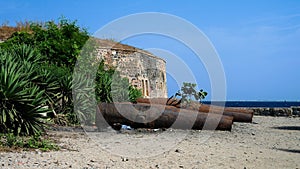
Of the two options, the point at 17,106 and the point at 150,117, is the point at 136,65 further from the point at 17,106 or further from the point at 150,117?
the point at 17,106

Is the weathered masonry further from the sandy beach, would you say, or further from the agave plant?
the agave plant

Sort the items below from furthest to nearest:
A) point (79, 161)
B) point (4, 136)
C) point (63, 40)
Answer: point (63, 40)
point (4, 136)
point (79, 161)

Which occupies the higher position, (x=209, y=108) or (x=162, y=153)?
(x=209, y=108)

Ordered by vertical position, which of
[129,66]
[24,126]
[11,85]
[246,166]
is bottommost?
[246,166]

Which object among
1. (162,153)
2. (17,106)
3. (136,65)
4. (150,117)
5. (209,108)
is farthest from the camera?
(136,65)

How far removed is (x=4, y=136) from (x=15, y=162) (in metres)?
2.45

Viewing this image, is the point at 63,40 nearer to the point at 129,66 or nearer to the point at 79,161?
the point at 129,66

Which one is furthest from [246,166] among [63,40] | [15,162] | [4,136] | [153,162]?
[63,40]

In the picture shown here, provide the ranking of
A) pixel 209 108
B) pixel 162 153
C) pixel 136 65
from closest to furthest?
pixel 162 153
pixel 209 108
pixel 136 65

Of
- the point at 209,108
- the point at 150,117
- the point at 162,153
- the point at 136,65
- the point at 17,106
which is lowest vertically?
the point at 162,153

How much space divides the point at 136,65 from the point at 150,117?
13.2m

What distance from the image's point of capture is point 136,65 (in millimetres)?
22984

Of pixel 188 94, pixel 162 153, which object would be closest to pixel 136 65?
pixel 188 94

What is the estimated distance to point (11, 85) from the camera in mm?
7738
